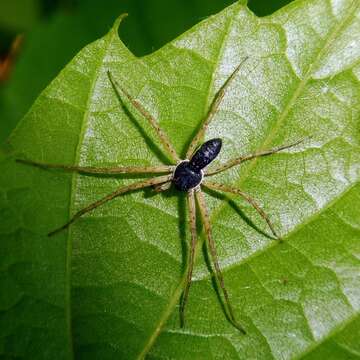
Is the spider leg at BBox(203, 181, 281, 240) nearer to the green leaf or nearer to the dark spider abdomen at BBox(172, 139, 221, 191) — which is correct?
the green leaf

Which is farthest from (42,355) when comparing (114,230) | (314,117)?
(314,117)

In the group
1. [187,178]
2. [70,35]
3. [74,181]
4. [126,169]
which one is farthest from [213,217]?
[70,35]

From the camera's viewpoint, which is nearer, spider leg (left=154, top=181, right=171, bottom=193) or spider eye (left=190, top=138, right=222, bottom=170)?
spider eye (left=190, top=138, right=222, bottom=170)

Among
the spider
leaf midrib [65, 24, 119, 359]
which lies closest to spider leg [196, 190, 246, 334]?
the spider

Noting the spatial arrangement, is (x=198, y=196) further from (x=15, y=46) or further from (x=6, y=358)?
(x=15, y=46)

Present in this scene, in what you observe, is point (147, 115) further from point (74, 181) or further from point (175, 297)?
point (175, 297)

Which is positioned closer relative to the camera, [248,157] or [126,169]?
[248,157]

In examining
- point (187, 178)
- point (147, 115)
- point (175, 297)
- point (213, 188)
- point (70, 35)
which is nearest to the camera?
point (175, 297)
